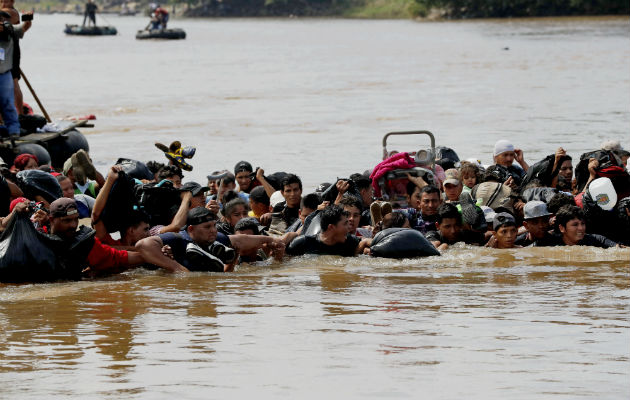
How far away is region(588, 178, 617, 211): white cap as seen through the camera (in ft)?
36.0

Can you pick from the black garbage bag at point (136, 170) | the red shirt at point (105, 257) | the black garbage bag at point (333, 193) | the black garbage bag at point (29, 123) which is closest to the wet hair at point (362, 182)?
the black garbage bag at point (333, 193)

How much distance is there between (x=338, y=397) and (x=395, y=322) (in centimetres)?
190

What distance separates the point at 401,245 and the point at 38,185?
333 cm

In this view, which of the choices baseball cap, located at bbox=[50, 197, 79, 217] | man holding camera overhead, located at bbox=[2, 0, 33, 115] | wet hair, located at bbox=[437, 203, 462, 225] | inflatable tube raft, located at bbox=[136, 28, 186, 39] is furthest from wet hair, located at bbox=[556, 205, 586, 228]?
inflatable tube raft, located at bbox=[136, 28, 186, 39]

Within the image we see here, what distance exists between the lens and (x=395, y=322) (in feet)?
27.4

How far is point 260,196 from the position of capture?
41.1 feet

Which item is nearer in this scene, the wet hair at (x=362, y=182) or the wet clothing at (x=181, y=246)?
the wet clothing at (x=181, y=246)

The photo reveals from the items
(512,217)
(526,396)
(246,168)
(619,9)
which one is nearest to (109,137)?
(246,168)

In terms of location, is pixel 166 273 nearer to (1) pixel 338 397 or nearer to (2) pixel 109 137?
(1) pixel 338 397

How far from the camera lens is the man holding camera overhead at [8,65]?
15.8 m

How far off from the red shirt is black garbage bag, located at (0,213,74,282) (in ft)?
0.84

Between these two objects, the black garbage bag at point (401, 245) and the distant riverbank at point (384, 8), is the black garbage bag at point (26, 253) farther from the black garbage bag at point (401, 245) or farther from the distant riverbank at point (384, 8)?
the distant riverbank at point (384, 8)

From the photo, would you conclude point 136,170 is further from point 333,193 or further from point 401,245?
point 401,245

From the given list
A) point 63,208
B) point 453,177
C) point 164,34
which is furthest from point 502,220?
point 164,34
